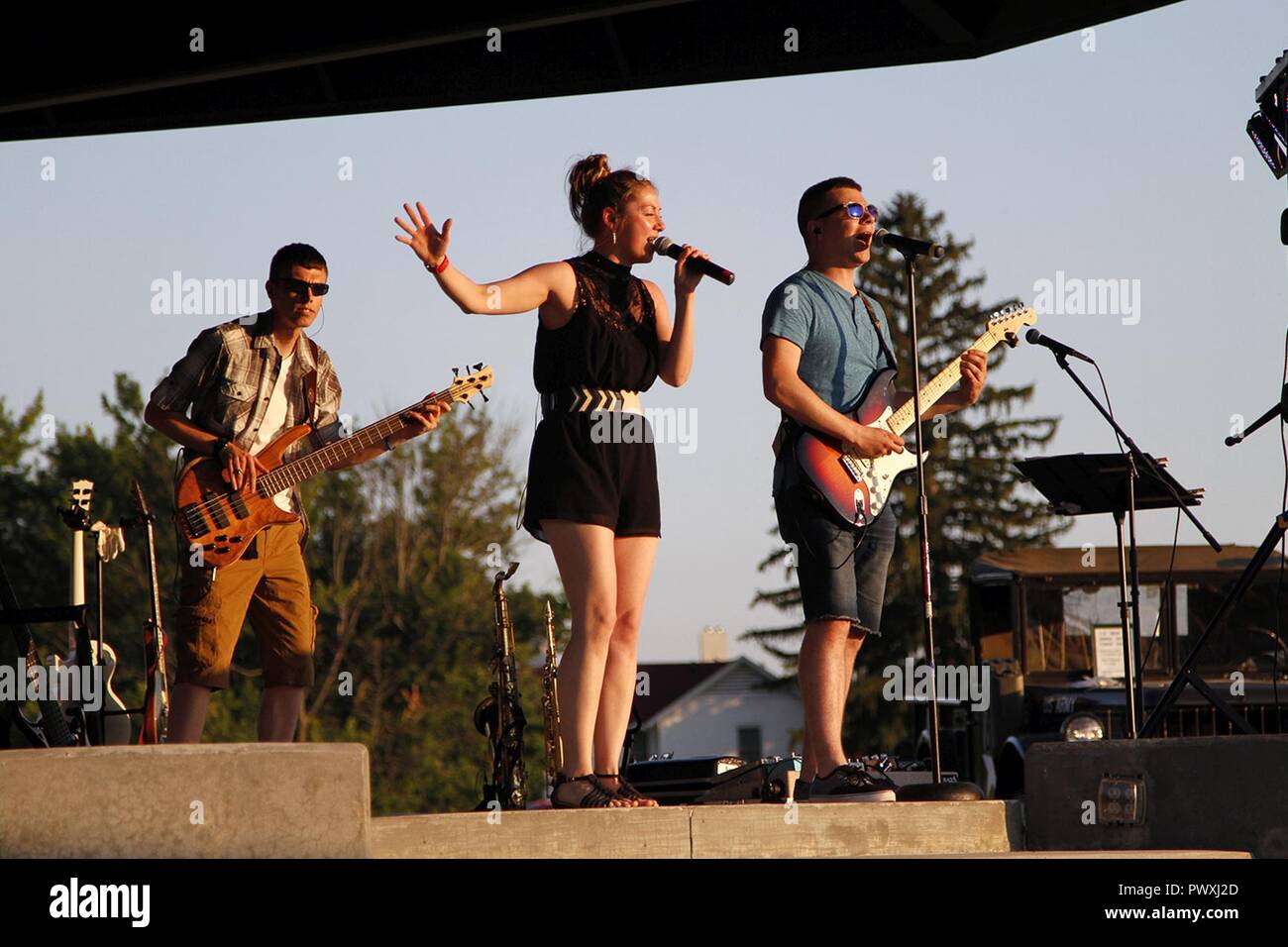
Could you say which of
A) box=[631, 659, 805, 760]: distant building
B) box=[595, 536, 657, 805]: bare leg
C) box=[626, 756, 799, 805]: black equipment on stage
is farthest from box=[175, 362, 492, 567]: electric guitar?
box=[631, 659, 805, 760]: distant building

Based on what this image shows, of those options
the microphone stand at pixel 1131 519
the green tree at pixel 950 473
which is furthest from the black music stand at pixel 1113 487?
the green tree at pixel 950 473

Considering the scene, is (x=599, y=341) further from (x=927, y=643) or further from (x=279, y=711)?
(x=279, y=711)

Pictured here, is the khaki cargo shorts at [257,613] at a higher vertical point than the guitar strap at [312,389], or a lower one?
lower

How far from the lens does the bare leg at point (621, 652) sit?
19.2ft

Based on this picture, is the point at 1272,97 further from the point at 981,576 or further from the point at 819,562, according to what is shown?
the point at 981,576

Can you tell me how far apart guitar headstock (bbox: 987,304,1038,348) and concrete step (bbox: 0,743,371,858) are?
3922 mm

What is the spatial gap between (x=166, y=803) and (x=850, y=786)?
7.81ft

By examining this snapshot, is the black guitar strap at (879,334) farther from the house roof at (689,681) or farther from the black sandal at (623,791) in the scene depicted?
the house roof at (689,681)

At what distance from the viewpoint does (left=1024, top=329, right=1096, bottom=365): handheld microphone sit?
7.48 meters

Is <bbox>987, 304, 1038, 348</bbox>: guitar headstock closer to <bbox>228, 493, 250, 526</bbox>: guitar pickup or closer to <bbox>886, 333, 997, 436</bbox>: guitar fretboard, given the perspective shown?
<bbox>886, 333, 997, 436</bbox>: guitar fretboard

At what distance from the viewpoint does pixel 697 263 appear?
5.84 metres

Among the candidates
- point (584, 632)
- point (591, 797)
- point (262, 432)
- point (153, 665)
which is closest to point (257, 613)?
point (262, 432)

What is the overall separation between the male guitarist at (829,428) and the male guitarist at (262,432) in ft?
4.86
